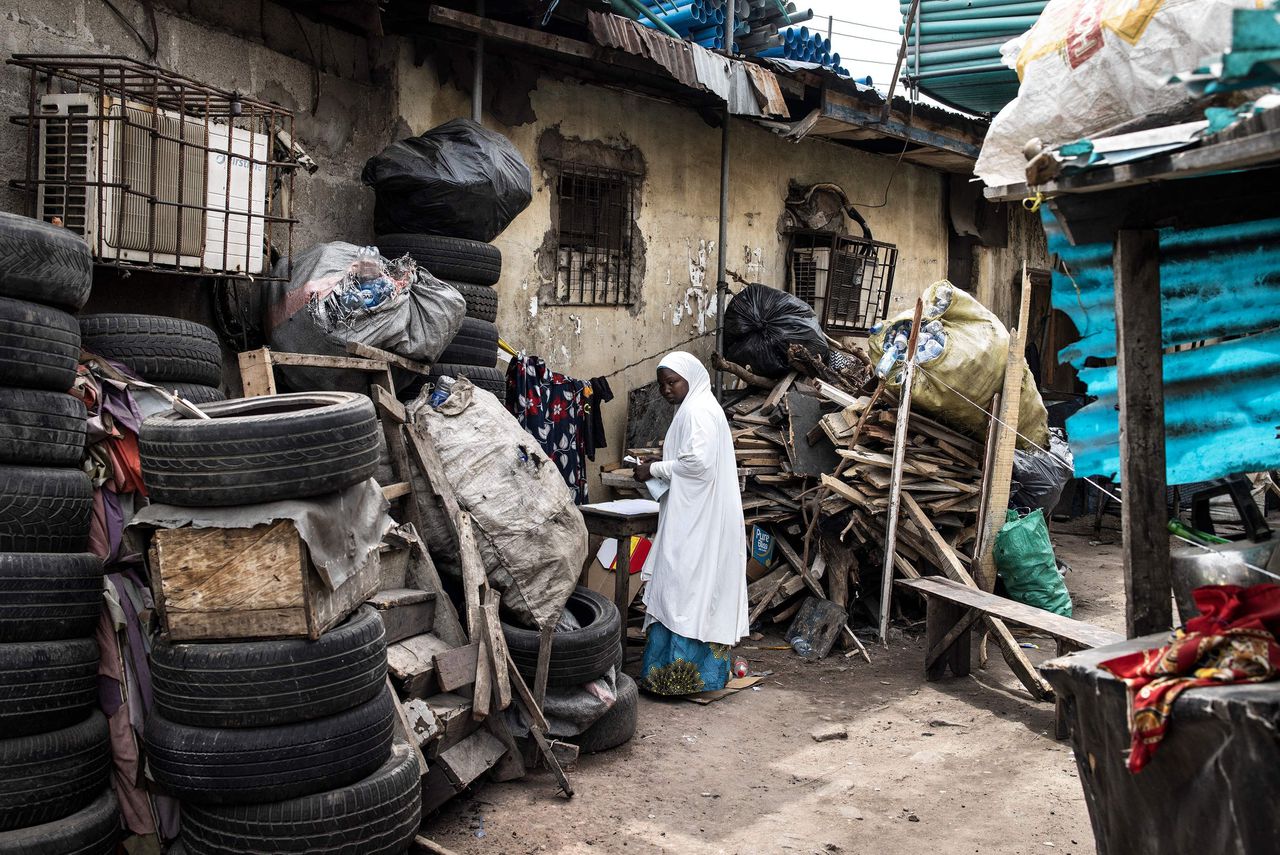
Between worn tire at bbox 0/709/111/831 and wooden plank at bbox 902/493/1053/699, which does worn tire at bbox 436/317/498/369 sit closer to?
worn tire at bbox 0/709/111/831

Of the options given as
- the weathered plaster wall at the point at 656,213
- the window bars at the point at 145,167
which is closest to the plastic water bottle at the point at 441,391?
the window bars at the point at 145,167

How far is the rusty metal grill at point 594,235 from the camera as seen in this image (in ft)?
29.5

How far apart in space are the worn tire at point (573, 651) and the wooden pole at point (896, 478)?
9.44ft

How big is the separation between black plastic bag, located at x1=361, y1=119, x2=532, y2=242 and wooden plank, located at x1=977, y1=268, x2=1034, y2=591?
4.02 m

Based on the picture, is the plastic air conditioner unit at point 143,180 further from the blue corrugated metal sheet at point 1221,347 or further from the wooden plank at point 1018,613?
the wooden plank at point 1018,613

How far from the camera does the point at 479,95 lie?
7738 mm

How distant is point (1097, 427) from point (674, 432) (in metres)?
3.64

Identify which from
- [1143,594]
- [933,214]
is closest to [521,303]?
[1143,594]

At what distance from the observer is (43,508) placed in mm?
4242

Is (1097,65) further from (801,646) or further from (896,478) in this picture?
(801,646)

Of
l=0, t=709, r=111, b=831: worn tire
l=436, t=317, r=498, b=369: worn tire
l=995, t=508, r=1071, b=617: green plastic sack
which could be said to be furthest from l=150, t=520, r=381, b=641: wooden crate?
l=995, t=508, r=1071, b=617: green plastic sack

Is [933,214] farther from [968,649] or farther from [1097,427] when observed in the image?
[1097,427]

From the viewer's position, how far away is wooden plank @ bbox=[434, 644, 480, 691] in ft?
17.6

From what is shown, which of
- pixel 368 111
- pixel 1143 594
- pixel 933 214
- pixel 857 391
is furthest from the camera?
pixel 933 214
